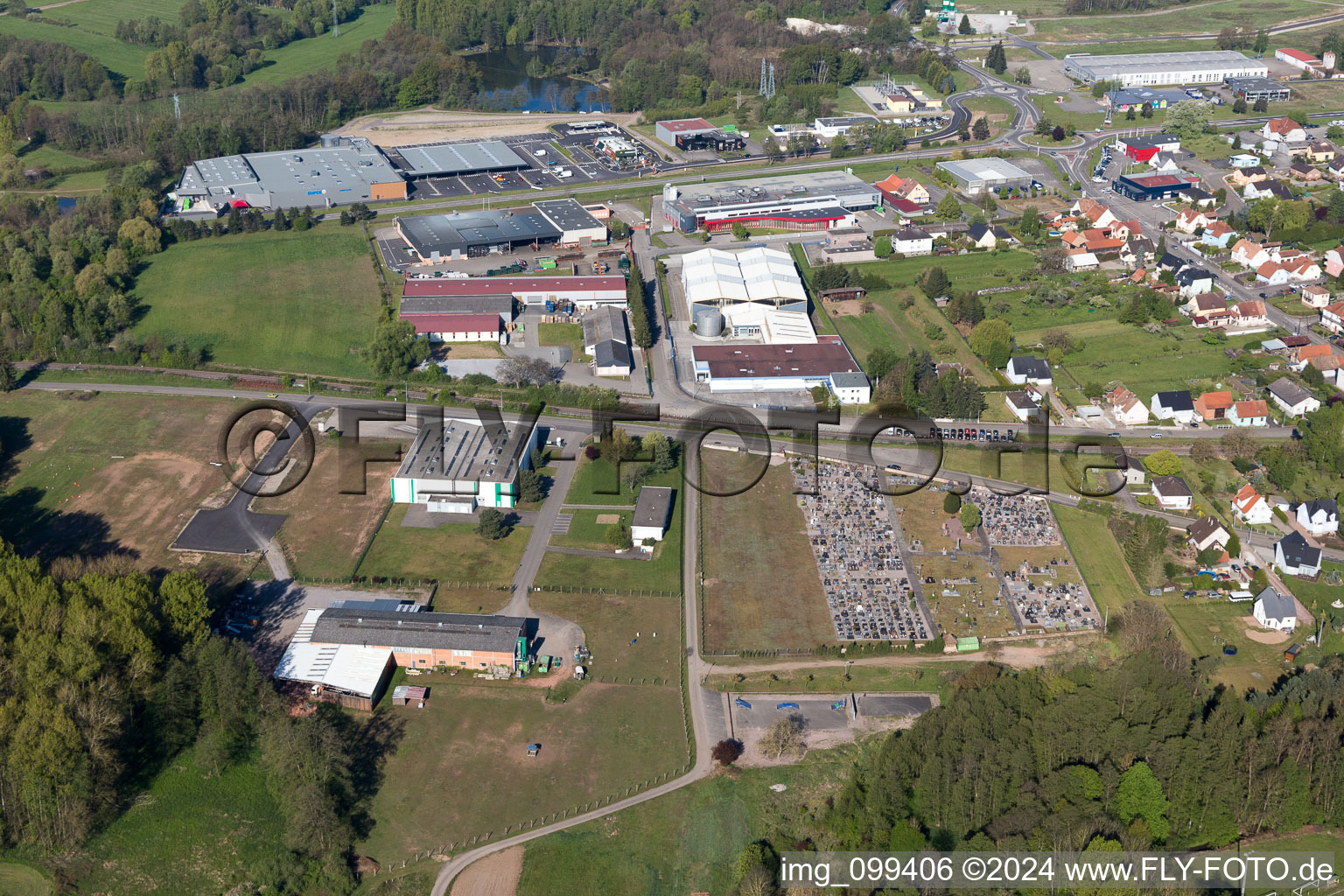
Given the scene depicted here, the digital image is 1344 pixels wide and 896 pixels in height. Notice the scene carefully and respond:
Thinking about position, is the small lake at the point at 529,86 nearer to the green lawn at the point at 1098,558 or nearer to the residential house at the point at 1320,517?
the green lawn at the point at 1098,558

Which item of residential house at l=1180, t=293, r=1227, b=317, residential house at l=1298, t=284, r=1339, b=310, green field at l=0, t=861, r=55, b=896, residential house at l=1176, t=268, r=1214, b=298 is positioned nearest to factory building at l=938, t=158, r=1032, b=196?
residential house at l=1176, t=268, r=1214, b=298

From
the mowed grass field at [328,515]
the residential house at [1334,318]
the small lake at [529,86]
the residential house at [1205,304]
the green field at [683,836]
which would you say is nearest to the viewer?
the green field at [683,836]

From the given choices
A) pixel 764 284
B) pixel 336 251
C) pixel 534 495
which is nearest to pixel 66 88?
pixel 336 251

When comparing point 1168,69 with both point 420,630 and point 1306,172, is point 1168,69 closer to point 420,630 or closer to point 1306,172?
point 1306,172

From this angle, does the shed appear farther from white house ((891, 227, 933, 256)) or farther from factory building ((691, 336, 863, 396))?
white house ((891, 227, 933, 256))

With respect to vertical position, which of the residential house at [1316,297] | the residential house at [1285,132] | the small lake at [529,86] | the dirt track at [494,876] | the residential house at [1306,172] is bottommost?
the dirt track at [494,876]

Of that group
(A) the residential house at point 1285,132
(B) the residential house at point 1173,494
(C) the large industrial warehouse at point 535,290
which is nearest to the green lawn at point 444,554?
(C) the large industrial warehouse at point 535,290

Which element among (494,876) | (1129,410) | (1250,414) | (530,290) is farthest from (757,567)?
(530,290)

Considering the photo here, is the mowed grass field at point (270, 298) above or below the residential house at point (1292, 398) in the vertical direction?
above
